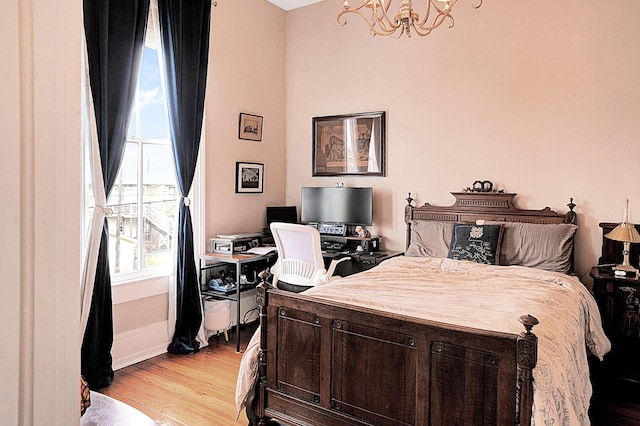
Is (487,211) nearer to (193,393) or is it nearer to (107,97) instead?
(193,393)

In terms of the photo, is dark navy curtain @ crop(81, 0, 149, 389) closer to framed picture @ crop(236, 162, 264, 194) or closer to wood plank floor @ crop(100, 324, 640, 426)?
wood plank floor @ crop(100, 324, 640, 426)

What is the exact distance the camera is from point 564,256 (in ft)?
11.7

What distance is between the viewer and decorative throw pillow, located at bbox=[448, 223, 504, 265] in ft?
12.1

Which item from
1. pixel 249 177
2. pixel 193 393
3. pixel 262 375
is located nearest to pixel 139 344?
pixel 193 393

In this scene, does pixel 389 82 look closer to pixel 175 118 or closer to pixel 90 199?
pixel 175 118

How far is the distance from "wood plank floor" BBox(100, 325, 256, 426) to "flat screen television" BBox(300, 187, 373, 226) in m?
1.59

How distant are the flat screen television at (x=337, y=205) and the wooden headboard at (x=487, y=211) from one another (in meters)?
0.51

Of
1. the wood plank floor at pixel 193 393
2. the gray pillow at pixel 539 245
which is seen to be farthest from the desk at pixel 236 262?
the gray pillow at pixel 539 245

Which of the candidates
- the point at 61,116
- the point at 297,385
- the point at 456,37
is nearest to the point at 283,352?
the point at 297,385

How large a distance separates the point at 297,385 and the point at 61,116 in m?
2.28

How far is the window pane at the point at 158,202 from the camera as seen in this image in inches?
155

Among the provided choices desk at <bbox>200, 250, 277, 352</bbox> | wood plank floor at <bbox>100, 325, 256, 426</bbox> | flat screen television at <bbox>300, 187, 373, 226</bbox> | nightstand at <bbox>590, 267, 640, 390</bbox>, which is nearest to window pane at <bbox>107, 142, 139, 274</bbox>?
desk at <bbox>200, 250, 277, 352</bbox>

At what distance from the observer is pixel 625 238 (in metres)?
3.20

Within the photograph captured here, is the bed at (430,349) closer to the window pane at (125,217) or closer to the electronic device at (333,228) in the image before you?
the electronic device at (333,228)
